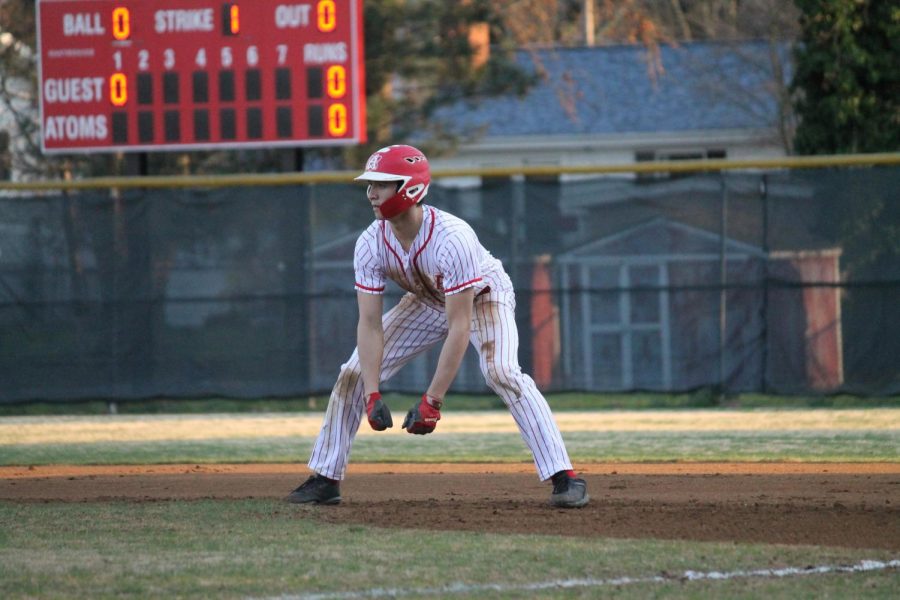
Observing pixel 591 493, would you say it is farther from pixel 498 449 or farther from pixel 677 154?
pixel 677 154

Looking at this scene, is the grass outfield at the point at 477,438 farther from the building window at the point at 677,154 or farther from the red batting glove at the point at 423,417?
Answer: the building window at the point at 677,154

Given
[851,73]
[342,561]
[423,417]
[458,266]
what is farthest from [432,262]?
[851,73]

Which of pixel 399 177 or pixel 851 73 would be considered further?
pixel 851 73

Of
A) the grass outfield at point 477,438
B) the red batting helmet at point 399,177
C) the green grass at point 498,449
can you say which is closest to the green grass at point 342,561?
the red batting helmet at point 399,177

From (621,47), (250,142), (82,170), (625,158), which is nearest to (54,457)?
(250,142)

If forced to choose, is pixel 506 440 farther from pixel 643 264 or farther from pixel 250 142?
pixel 250 142

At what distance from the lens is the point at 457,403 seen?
45.4 ft

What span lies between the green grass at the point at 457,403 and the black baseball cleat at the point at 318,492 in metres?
6.40

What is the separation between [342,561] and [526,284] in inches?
318

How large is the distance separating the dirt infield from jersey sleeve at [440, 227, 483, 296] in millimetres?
1026

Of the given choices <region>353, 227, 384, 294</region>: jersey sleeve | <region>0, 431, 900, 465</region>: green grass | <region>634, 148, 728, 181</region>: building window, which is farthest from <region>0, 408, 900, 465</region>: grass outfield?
<region>634, 148, 728, 181</region>: building window

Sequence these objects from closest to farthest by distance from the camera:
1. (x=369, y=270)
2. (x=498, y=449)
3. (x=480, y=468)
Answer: (x=369, y=270) < (x=480, y=468) < (x=498, y=449)

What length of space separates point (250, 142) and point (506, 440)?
4268 mm

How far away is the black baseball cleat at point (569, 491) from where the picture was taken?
248 inches
